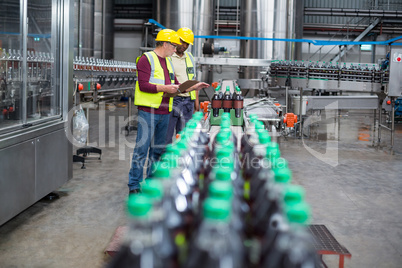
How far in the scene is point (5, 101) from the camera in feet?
10.3

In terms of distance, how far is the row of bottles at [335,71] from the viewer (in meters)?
6.70

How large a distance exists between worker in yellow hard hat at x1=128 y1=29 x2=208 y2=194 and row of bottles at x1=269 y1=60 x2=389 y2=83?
13.0ft

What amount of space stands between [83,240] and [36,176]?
0.68 meters

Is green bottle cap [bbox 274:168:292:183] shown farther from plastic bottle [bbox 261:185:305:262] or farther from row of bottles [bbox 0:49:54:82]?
row of bottles [bbox 0:49:54:82]

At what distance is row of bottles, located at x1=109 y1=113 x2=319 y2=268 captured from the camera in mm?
872

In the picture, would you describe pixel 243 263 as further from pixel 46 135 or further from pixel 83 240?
pixel 46 135

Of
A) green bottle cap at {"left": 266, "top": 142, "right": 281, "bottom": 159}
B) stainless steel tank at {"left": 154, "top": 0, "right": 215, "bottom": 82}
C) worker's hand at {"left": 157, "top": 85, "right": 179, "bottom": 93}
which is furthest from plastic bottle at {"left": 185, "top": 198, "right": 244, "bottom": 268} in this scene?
stainless steel tank at {"left": 154, "top": 0, "right": 215, "bottom": 82}

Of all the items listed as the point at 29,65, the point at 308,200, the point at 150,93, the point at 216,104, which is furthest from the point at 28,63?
the point at 308,200

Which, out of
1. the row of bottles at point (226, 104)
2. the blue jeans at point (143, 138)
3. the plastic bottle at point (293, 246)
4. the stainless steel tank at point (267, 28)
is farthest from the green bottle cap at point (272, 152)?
the stainless steel tank at point (267, 28)

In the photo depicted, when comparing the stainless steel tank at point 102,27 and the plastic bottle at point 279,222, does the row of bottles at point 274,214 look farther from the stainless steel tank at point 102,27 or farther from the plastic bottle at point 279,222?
the stainless steel tank at point 102,27

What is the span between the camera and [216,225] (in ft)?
2.83

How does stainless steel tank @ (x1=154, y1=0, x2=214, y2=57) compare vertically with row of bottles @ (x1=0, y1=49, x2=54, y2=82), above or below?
above

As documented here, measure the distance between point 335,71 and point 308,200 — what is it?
3.43 metres

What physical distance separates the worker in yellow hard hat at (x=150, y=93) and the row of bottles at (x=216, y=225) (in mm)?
2203
